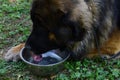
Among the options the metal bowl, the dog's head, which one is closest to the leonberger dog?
the dog's head

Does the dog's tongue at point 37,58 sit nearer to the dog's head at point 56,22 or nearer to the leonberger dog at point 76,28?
the leonberger dog at point 76,28

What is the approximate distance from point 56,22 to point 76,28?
0.55 feet

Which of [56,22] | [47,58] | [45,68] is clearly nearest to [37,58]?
[47,58]

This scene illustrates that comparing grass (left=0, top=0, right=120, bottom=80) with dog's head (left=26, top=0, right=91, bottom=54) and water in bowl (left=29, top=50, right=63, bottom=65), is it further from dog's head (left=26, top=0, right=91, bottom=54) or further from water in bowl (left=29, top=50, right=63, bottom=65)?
dog's head (left=26, top=0, right=91, bottom=54)

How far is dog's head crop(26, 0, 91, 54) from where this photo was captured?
223cm

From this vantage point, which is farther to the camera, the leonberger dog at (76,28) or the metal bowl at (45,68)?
the metal bowl at (45,68)

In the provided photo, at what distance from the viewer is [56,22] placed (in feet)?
7.47

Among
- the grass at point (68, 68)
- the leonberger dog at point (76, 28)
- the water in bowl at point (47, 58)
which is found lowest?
the grass at point (68, 68)

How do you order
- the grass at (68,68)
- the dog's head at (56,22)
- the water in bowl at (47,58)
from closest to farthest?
the dog's head at (56,22) → the grass at (68,68) → the water in bowl at (47,58)

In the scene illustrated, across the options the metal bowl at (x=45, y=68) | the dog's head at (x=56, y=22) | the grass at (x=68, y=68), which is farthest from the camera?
the grass at (x=68, y=68)

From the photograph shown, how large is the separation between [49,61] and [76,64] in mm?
256

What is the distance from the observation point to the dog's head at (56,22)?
223 centimetres

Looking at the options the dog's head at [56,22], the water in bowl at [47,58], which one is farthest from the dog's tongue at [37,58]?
the dog's head at [56,22]

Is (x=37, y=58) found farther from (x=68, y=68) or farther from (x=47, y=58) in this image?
(x=68, y=68)
